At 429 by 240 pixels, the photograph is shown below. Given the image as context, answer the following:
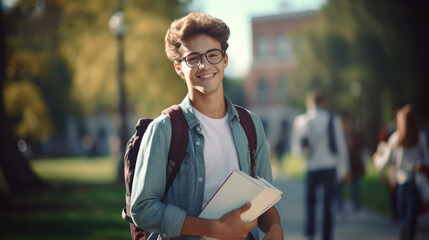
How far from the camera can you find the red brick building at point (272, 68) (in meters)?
48.4

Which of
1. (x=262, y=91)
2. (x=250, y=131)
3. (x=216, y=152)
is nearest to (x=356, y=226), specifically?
(x=250, y=131)

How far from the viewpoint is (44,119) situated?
59.3 ft

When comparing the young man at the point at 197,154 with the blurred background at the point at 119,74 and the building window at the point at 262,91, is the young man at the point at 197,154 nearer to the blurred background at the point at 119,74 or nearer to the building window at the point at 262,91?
the blurred background at the point at 119,74

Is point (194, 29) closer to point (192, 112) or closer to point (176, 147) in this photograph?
point (192, 112)

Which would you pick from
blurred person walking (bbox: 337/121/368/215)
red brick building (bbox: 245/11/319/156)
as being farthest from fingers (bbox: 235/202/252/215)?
red brick building (bbox: 245/11/319/156)

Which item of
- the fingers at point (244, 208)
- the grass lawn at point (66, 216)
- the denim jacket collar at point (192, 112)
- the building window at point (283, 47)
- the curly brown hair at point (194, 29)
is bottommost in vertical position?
the grass lawn at point (66, 216)

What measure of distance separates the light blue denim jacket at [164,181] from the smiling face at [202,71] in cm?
10

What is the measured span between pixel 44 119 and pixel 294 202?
1095 cm

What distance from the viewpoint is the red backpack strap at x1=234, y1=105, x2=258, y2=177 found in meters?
2.32

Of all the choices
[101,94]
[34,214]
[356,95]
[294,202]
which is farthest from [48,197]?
[356,95]

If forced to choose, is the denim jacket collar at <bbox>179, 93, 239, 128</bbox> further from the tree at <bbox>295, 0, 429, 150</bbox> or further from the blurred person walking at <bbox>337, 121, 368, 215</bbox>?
the tree at <bbox>295, 0, 429, 150</bbox>

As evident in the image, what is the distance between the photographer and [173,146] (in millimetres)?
2117

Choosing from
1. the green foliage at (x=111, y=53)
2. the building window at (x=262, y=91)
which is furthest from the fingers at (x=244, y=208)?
the building window at (x=262, y=91)

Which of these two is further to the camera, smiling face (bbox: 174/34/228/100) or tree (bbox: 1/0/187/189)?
tree (bbox: 1/0/187/189)
